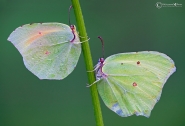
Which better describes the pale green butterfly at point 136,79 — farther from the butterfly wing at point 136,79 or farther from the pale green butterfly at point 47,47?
the pale green butterfly at point 47,47

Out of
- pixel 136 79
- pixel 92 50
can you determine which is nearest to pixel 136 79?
pixel 136 79

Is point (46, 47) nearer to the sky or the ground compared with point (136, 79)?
nearer to the sky

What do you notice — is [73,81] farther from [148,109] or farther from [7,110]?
[148,109]

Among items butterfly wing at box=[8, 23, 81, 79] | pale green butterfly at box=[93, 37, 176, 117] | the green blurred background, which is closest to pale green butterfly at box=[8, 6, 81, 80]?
butterfly wing at box=[8, 23, 81, 79]

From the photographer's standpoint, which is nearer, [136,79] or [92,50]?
[136,79]

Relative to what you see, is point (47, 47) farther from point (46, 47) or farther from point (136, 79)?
point (136, 79)
